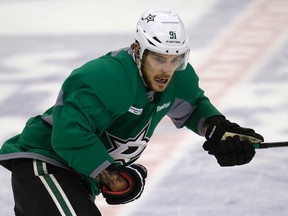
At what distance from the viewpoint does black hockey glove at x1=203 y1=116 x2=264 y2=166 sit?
329 centimetres

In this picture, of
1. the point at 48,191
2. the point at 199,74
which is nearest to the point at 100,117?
the point at 48,191

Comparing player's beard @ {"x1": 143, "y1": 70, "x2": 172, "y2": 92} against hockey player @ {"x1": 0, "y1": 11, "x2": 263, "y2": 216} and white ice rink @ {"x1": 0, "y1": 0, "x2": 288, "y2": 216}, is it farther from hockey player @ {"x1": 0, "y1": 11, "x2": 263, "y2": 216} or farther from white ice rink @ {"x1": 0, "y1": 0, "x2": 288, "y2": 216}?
white ice rink @ {"x1": 0, "y1": 0, "x2": 288, "y2": 216}

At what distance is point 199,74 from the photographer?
632 centimetres

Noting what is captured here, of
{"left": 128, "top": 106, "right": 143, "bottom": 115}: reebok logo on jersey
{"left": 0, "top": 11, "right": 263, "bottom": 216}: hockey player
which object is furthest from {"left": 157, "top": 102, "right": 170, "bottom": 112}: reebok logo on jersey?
{"left": 128, "top": 106, "right": 143, "bottom": 115}: reebok logo on jersey

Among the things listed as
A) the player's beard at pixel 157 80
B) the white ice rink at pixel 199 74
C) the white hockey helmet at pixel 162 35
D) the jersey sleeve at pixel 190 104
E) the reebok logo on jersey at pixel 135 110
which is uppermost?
the white hockey helmet at pixel 162 35

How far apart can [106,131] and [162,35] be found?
0.39 metres

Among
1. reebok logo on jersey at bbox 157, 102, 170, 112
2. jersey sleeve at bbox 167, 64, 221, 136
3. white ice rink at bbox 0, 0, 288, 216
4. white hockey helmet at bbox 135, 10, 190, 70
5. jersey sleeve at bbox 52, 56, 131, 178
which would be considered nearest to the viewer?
jersey sleeve at bbox 52, 56, 131, 178

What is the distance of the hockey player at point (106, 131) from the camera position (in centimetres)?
295

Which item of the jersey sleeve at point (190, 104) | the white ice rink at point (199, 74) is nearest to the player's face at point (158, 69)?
the jersey sleeve at point (190, 104)

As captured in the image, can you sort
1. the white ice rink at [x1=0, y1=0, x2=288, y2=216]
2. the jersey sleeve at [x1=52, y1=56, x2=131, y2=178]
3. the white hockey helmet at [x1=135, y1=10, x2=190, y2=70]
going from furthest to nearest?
the white ice rink at [x1=0, y1=0, x2=288, y2=216]
the white hockey helmet at [x1=135, y1=10, x2=190, y2=70]
the jersey sleeve at [x1=52, y1=56, x2=131, y2=178]

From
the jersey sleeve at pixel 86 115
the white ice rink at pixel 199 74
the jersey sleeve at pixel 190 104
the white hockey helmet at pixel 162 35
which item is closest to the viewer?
the jersey sleeve at pixel 86 115

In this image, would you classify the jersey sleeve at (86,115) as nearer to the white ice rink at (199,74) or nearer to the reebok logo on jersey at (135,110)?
the reebok logo on jersey at (135,110)

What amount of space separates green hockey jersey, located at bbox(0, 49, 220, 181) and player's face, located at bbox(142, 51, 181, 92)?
40 millimetres

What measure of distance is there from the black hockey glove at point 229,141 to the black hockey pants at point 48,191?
503 mm
